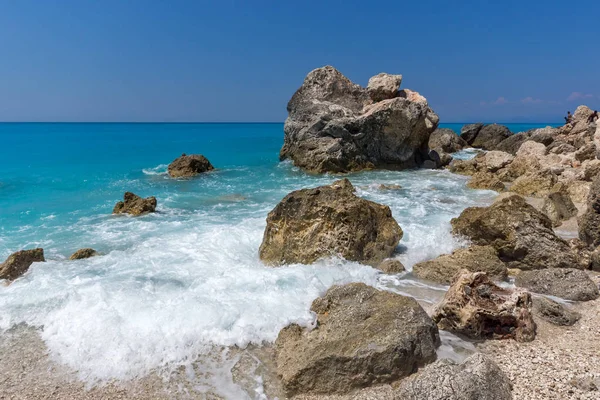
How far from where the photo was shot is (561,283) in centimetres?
657

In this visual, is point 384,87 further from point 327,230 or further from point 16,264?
point 16,264

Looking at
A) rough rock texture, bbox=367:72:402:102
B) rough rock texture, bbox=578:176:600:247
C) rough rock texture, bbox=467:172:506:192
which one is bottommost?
rough rock texture, bbox=467:172:506:192

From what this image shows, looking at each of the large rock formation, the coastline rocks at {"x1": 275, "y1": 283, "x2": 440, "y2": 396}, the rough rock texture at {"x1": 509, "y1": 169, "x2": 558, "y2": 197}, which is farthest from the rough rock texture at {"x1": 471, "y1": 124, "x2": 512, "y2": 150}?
the coastline rocks at {"x1": 275, "y1": 283, "x2": 440, "y2": 396}

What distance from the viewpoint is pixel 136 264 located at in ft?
27.8

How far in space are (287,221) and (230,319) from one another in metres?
3.02

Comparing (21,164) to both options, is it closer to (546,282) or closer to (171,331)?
(171,331)

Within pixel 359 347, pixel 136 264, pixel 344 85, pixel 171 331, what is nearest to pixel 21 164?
pixel 344 85

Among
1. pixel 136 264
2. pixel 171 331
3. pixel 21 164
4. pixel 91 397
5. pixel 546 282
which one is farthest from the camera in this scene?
pixel 21 164

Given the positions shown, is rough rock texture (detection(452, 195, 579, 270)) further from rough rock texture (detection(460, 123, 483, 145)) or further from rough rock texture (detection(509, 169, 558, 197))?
rough rock texture (detection(460, 123, 483, 145))

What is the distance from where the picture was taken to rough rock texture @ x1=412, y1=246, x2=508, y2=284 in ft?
23.9

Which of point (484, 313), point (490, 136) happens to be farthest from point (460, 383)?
point (490, 136)

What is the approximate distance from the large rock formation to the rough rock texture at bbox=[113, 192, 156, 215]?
11.7 meters

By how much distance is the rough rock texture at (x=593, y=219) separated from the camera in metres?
7.90

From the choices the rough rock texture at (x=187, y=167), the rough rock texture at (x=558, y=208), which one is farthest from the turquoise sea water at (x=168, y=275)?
the rough rock texture at (x=187, y=167)
